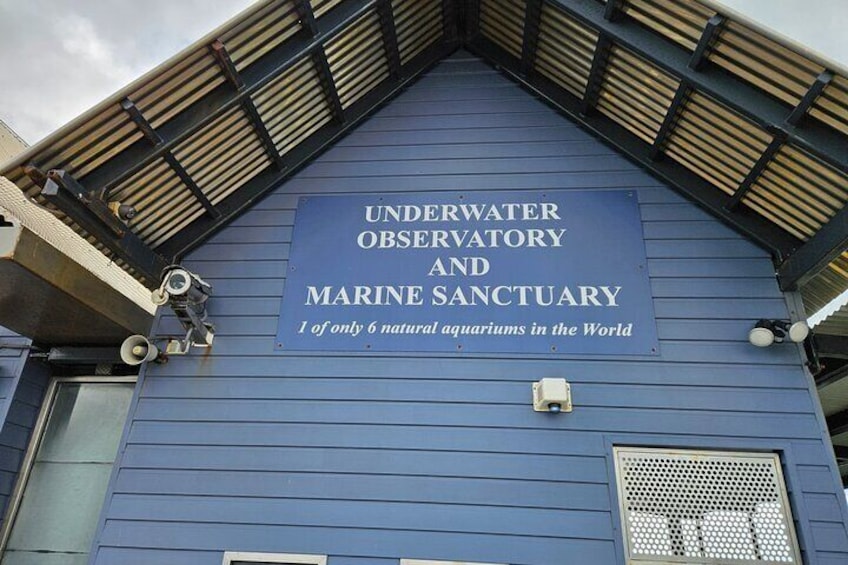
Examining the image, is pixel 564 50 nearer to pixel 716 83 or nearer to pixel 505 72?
pixel 505 72

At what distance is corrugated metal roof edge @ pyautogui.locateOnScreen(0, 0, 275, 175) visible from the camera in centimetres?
307

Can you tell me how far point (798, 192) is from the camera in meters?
3.53

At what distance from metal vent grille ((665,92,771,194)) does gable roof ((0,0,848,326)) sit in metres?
0.01

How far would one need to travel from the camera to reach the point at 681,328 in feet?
12.4

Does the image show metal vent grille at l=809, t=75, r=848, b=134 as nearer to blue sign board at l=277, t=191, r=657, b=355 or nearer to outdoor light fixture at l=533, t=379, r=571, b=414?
blue sign board at l=277, t=191, r=657, b=355

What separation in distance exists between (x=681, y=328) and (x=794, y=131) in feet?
4.66

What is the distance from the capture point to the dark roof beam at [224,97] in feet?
11.6

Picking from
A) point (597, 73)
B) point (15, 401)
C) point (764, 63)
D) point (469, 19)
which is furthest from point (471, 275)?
point (15, 401)

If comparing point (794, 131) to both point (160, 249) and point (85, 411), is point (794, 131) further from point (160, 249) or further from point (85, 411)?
point (85, 411)

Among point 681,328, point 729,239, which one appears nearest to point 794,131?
point 729,239

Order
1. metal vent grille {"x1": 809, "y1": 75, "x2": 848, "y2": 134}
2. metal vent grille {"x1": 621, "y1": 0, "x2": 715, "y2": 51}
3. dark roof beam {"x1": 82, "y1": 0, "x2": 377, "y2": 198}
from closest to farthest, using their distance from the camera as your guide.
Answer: metal vent grille {"x1": 809, "y1": 75, "x2": 848, "y2": 134}
metal vent grille {"x1": 621, "y1": 0, "x2": 715, "y2": 51}
dark roof beam {"x1": 82, "y1": 0, "x2": 377, "y2": 198}

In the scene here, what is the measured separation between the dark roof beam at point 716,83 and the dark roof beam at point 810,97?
0.05 metres

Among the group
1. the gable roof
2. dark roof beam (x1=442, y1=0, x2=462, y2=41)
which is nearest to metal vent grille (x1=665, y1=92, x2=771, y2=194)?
the gable roof

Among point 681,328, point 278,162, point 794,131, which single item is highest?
point 278,162
